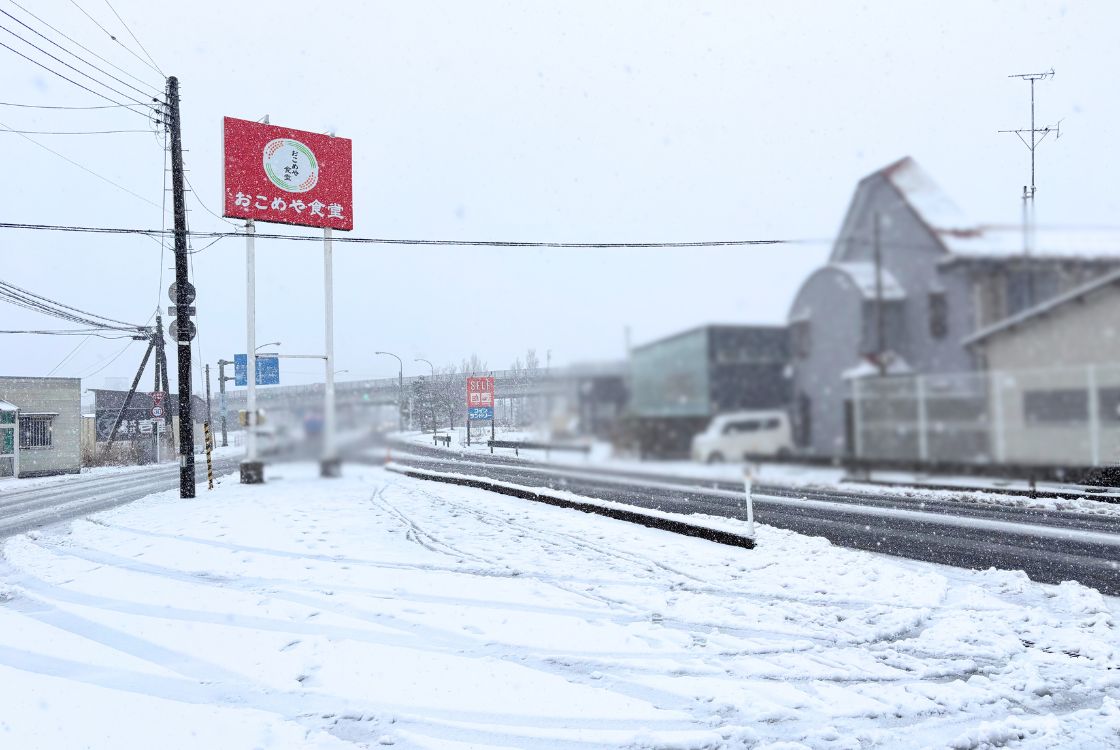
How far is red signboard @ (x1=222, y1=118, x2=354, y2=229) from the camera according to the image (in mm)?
Result: 14961

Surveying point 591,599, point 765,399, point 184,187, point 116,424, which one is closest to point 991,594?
point 591,599

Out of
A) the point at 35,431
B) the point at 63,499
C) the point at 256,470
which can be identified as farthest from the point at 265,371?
the point at 35,431

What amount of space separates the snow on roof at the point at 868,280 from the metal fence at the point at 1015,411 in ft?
0.33

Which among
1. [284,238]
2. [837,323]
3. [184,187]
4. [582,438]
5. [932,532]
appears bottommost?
[932,532]

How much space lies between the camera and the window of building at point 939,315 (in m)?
0.82

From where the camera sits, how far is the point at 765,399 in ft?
2.93

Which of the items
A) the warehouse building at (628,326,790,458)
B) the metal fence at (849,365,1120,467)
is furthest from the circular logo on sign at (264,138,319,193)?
the metal fence at (849,365,1120,467)

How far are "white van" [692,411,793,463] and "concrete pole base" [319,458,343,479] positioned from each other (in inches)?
137

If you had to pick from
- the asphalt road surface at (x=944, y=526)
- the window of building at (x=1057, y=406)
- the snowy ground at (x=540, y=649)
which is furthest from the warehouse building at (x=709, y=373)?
the snowy ground at (x=540, y=649)

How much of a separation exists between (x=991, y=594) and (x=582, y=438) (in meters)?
8.58

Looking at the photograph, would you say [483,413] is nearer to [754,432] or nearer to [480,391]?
[480,391]

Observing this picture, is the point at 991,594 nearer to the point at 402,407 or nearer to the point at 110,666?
the point at 402,407

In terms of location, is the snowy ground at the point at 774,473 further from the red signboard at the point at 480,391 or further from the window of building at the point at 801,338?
the red signboard at the point at 480,391

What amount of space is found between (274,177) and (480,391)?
1568 cm
